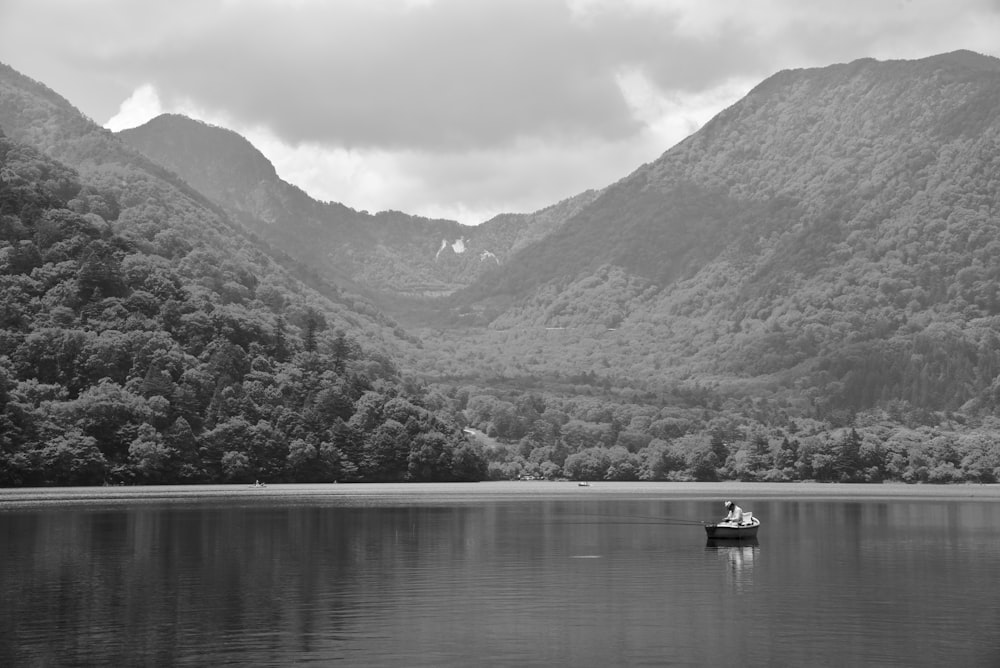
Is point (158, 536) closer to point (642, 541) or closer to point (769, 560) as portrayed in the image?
point (642, 541)

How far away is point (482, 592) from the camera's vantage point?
72875 mm

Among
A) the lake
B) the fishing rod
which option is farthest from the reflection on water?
the fishing rod

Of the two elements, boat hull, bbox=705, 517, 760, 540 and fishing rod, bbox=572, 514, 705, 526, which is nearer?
boat hull, bbox=705, 517, 760, 540

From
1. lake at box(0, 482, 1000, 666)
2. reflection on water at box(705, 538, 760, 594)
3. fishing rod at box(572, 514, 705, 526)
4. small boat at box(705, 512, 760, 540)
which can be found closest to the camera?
lake at box(0, 482, 1000, 666)

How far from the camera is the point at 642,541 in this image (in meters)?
109

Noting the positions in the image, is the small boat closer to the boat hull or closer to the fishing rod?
the boat hull

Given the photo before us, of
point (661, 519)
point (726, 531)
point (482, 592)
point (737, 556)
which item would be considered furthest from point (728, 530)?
point (482, 592)

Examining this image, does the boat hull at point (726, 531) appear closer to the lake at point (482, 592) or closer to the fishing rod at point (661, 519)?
the lake at point (482, 592)

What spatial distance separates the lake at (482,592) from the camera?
54344mm

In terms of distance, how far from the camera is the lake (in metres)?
54.3

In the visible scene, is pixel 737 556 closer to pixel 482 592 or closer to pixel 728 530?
pixel 728 530

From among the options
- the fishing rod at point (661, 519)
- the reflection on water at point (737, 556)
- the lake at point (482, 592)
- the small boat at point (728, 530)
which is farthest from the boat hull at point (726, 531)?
the fishing rod at point (661, 519)

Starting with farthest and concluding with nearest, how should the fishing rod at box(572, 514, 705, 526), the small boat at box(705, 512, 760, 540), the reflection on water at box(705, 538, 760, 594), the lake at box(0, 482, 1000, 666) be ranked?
1. the fishing rod at box(572, 514, 705, 526)
2. the small boat at box(705, 512, 760, 540)
3. the reflection on water at box(705, 538, 760, 594)
4. the lake at box(0, 482, 1000, 666)

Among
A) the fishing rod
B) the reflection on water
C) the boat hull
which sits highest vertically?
the boat hull
